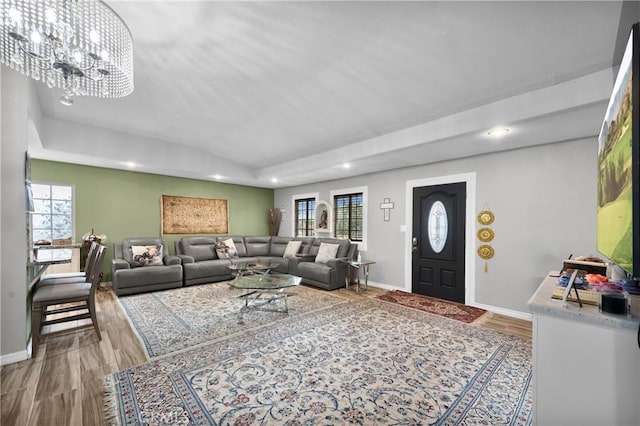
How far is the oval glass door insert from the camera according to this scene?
4.41 metres

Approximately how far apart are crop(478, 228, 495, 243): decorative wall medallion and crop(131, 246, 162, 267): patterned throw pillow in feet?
18.2

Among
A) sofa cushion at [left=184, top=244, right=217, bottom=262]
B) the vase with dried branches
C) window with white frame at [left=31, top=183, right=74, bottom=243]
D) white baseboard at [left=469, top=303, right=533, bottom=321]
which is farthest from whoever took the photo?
the vase with dried branches

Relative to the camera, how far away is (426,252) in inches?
181

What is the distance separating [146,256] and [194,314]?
213cm

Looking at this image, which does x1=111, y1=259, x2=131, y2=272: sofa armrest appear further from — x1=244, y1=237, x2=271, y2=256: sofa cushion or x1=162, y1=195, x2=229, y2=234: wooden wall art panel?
x1=244, y1=237, x2=271, y2=256: sofa cushion

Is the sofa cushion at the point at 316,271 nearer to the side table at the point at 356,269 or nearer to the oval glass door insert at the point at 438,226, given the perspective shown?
the side table at the point at 356,269

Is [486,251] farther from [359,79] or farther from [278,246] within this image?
[278,246]

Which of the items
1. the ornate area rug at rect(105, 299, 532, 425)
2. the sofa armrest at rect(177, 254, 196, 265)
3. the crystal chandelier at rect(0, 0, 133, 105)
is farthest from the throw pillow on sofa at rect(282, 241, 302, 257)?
the crystal chandelier at rect(0, 0, 133, 105)

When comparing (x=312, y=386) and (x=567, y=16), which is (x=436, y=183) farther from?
(x=312, y=386)

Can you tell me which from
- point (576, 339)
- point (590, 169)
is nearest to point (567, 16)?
point (576, 339)

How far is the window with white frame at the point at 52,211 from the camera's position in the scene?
15.2 feet

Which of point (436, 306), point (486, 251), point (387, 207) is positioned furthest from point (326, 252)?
point (486, 251)

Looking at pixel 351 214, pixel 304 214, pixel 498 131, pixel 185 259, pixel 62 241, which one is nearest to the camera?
pixel 498 131

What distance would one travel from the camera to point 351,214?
19.6 ft
